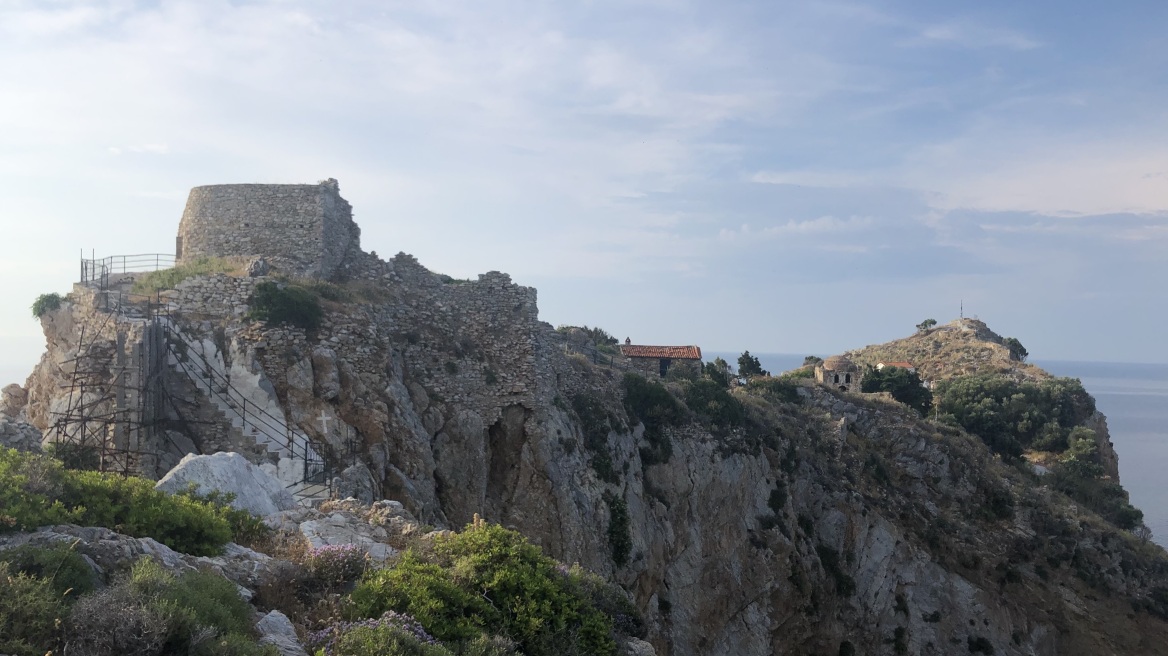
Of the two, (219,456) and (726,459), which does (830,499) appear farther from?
(219,456)

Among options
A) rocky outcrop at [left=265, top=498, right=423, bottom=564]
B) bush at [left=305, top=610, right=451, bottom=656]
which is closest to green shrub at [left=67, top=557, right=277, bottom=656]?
bush at [left=305, top=610, right=451, bottom=656]

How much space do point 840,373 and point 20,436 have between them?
1781 inches

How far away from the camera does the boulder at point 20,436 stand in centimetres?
1414

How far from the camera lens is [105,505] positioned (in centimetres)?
843

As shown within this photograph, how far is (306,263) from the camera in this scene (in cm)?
2186

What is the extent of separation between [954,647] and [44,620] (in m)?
29.8

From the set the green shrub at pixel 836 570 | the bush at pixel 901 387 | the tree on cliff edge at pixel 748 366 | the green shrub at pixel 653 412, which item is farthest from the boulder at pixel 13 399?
the bush at pixel 901 387

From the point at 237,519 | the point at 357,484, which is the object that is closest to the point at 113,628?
the point at 237,519

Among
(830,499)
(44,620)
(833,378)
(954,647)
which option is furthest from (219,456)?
(833,378)

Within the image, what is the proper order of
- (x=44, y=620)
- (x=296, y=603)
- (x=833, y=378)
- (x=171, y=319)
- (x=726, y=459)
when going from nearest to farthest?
(x=44, y=620)
(x=296, y=603)
(x=171, y=319)
(x=726, y=459)
(x=833, y=378)

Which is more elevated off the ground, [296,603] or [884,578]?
[296,603]

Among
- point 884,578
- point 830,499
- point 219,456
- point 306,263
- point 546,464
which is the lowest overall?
point 884,578

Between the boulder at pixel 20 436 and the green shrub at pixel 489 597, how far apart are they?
340 inches

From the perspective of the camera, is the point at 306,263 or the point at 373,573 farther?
the point at 306,263
